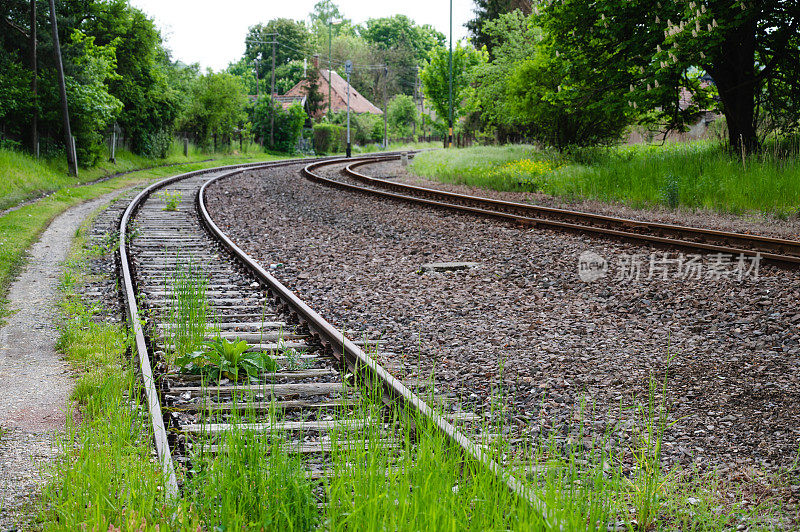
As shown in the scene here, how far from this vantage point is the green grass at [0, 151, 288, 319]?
985 cm

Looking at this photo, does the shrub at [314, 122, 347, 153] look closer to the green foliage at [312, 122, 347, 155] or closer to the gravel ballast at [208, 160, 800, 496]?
the green foliage at [312, 122, 347, 155]

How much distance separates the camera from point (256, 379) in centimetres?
491

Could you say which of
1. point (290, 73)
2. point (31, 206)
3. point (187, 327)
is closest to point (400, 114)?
point (290, 73)

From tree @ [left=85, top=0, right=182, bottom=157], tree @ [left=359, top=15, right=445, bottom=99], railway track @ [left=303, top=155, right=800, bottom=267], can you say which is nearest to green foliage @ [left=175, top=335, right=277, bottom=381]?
railway track @ [left=303, top=155, right=800, bottom=267]

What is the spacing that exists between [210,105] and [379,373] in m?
43.8

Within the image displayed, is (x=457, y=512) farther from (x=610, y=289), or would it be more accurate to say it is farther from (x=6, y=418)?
(x=610, y=289)

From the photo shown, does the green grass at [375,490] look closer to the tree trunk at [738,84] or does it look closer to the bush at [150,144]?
the tree trunk at [738,84]

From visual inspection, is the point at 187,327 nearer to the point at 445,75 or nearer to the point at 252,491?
the point at 252,491

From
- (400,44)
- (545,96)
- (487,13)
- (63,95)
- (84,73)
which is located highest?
(400,44)

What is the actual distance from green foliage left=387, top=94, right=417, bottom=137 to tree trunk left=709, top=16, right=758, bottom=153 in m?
63.9

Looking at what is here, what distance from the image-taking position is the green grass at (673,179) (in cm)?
1218

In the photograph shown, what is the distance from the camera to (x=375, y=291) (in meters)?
7.83

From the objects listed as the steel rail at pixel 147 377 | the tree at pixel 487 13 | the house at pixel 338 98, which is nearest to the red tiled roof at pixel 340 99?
the house at pixel 338 98

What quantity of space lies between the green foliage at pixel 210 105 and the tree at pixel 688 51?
103 ft
